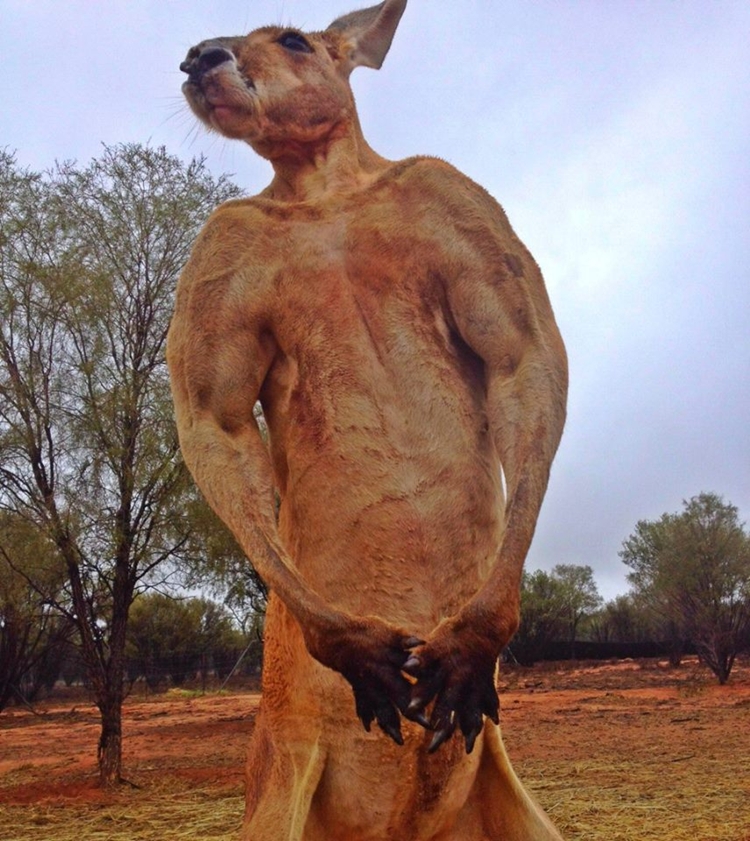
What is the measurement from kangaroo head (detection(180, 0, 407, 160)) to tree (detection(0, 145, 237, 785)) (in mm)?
12800

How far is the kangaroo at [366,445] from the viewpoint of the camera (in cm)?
206

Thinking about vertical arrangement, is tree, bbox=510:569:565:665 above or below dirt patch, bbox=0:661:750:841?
above

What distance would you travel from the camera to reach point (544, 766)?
13.0 metres

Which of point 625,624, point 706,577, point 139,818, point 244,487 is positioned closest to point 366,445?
point 244,487

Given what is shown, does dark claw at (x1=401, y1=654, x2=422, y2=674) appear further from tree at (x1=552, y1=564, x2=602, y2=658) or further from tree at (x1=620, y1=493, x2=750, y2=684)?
tree at (x1=552, y1=564, x2=602, y2=658)

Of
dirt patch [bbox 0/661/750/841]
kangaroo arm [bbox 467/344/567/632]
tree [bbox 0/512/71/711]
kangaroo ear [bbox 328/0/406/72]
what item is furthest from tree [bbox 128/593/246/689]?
kangaroo arm [bbox 467/344/567/632]

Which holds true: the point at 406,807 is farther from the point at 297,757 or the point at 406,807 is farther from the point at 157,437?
the point at 157,437

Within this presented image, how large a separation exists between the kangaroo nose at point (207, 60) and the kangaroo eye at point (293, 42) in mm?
183

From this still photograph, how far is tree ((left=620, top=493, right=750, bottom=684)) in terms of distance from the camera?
2894 cm

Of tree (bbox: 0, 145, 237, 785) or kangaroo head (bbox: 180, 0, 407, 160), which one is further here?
tree (bbox: 0, 145, 237, 785)

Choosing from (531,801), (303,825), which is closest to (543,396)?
(531,801)

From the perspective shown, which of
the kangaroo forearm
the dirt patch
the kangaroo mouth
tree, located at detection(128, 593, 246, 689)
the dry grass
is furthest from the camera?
tree, located at detection(128, 593, 246, 689)

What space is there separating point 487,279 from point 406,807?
1.32 m

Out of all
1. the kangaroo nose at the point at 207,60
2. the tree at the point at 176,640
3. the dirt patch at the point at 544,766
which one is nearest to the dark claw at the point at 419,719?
the kangaroo nose at the point at 207,60
